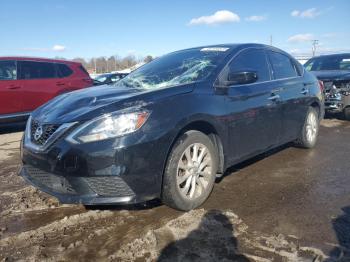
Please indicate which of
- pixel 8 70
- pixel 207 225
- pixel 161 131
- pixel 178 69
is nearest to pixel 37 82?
pixel 8 70

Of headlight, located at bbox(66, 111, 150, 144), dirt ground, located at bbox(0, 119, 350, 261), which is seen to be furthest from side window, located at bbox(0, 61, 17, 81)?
headlight, located at bbox(66, 111, 150, 144)

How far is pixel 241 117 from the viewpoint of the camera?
4.21 metres

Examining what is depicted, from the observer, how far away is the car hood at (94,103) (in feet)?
10.7

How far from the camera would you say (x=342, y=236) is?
310 centimetres

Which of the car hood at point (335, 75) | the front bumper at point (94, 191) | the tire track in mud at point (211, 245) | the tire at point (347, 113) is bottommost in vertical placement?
the tire track in mud at point (211, 245)

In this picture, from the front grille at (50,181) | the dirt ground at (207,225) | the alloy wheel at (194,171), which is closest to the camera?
the dirt ground at (207,225)

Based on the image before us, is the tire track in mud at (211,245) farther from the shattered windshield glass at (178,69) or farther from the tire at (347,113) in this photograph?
the tire at (347,113)

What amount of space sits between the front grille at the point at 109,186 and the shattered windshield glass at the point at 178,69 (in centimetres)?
126

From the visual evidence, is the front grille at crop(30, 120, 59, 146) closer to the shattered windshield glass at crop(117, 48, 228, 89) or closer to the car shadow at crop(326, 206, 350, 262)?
the shattered windshield glass at crop(117, 48, 228, 89)

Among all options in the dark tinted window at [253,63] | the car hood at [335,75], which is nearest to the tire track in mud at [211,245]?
the dark tinted window at [253,63]

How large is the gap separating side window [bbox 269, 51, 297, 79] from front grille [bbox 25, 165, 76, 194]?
3.18 meters

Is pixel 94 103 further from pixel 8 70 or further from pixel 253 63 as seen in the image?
pixel 8 70

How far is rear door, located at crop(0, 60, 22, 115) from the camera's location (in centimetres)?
812

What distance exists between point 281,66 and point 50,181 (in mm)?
3589
